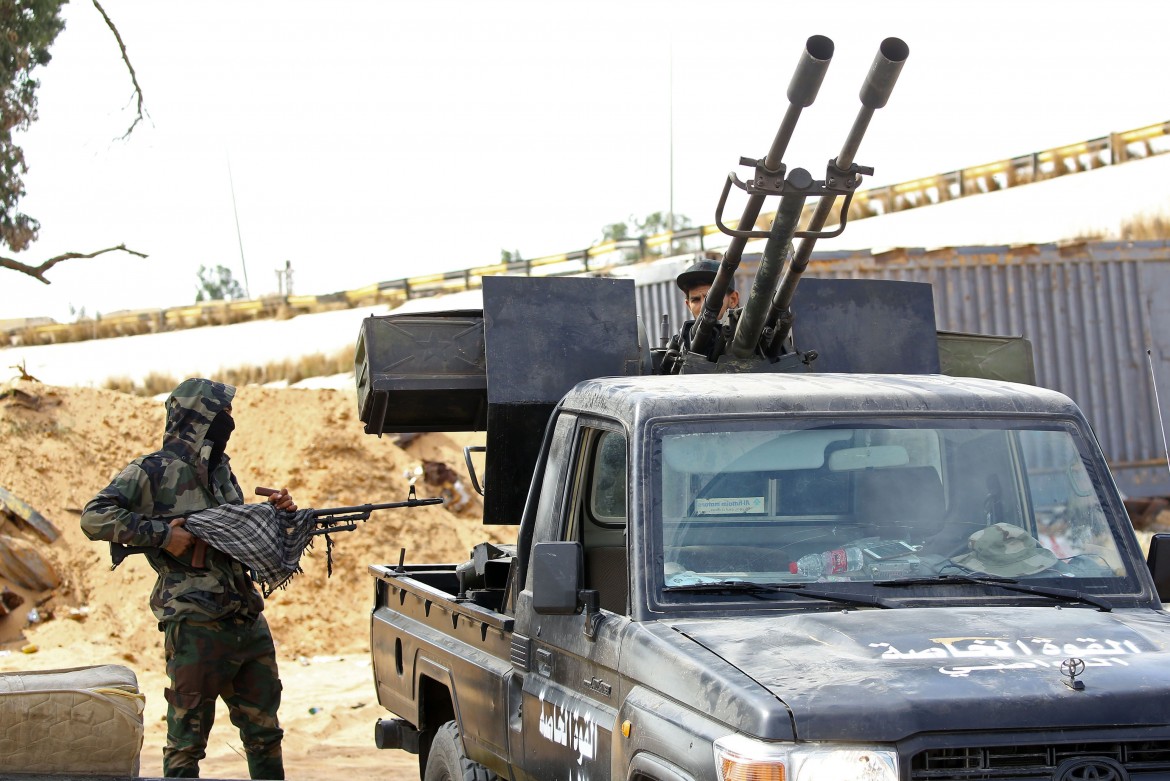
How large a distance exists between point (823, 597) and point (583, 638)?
74cm

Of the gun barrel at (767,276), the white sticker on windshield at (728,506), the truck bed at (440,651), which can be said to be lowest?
the truck bed at (440,651)

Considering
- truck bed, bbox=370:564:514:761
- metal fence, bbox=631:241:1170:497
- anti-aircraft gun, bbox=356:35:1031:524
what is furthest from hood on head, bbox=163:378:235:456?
metal fence, bbox=631:241:1170:497

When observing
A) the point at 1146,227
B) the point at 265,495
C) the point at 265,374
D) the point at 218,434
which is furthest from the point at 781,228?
the point at 1146,227

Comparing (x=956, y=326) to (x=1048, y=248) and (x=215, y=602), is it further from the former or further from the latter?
(x=215, y=602)

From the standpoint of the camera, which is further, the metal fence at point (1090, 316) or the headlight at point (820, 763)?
the metal fence at point (1090, 316)

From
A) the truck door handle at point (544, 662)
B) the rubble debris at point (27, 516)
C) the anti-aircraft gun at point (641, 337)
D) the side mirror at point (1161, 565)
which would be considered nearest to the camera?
the side mirror at point (1161, 565)

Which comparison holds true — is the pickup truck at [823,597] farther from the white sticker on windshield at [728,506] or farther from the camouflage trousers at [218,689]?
the camouflage trousers at [218,689]

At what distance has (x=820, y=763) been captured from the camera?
122 inches

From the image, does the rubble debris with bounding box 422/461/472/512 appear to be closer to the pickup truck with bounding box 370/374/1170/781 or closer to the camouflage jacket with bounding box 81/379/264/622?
the camouflage jacket with bounding box 81/379/264/622

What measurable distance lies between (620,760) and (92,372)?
38.3 meters

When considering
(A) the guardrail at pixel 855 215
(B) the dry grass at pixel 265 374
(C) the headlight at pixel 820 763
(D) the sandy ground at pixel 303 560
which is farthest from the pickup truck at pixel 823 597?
(A) the guardrail at pixel 855 215

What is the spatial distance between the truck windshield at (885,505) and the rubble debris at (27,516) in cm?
1315

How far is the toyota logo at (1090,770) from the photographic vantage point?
318 cm

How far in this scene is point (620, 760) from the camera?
3762 millimetres
